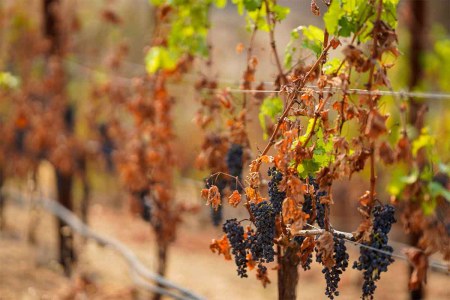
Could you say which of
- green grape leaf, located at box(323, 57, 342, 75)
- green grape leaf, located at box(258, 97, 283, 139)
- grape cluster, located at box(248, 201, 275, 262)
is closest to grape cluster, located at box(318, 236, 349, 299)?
grape cluster, located at box(248, 201, 275, 262)

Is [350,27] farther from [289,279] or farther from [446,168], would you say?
[289,279]

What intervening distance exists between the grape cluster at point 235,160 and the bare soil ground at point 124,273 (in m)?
2.75

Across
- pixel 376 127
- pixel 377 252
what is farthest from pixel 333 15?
pixel 377 252

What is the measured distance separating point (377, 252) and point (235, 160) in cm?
154

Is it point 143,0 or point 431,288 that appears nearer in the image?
point 431,288

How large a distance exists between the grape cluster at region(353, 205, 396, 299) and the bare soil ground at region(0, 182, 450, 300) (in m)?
4.04

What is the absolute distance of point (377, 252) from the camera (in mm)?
3125

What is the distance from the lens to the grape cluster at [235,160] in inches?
176

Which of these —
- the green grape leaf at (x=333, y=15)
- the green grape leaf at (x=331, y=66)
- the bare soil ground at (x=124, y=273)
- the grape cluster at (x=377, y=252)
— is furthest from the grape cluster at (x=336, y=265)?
the bare soil ground at (x=124, y=273)

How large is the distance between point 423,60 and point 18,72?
18.2ft

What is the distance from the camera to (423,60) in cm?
841

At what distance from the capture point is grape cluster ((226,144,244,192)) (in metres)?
4.48

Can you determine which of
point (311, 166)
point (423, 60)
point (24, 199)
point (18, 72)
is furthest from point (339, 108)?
point (24, 199)

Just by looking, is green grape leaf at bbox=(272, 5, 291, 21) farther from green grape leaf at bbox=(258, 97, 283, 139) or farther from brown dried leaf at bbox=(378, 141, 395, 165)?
brown dried leaf at bbox=(378, 141, 395, 165)
